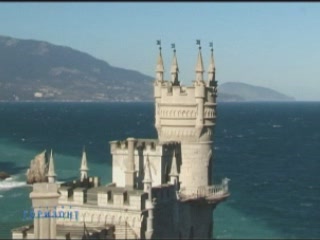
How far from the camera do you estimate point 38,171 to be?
106 meters

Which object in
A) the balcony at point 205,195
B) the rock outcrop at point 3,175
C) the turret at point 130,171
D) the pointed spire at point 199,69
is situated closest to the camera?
the turret at point 130,171

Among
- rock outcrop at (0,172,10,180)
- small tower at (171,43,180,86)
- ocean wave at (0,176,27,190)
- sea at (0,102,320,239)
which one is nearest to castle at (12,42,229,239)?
small tower at (171,43,180,86)

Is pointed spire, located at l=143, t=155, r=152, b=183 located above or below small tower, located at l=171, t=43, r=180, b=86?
below

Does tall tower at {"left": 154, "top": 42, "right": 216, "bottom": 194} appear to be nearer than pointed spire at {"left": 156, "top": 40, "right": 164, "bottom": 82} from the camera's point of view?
Yes

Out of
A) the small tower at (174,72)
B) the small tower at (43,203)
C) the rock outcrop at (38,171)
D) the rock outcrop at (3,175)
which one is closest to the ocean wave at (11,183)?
the rock outcrop at (3,175)

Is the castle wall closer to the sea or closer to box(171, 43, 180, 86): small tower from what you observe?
box(171, 43, 180, 86): small tower

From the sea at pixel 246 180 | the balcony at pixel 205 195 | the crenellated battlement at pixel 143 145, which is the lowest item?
the sea at pixel 246 180

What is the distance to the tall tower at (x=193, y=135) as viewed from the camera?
4078 centimetres

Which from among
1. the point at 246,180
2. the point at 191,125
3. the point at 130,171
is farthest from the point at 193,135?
the point at 246,180

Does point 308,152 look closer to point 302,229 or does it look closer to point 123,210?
point 302,229

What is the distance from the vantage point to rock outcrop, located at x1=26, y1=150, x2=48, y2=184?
104m

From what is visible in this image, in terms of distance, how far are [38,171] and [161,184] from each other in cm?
7079

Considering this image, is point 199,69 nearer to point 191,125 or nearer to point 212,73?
point 212,73

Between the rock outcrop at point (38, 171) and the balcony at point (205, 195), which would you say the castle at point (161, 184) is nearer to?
the balcony at point (205, 195)
